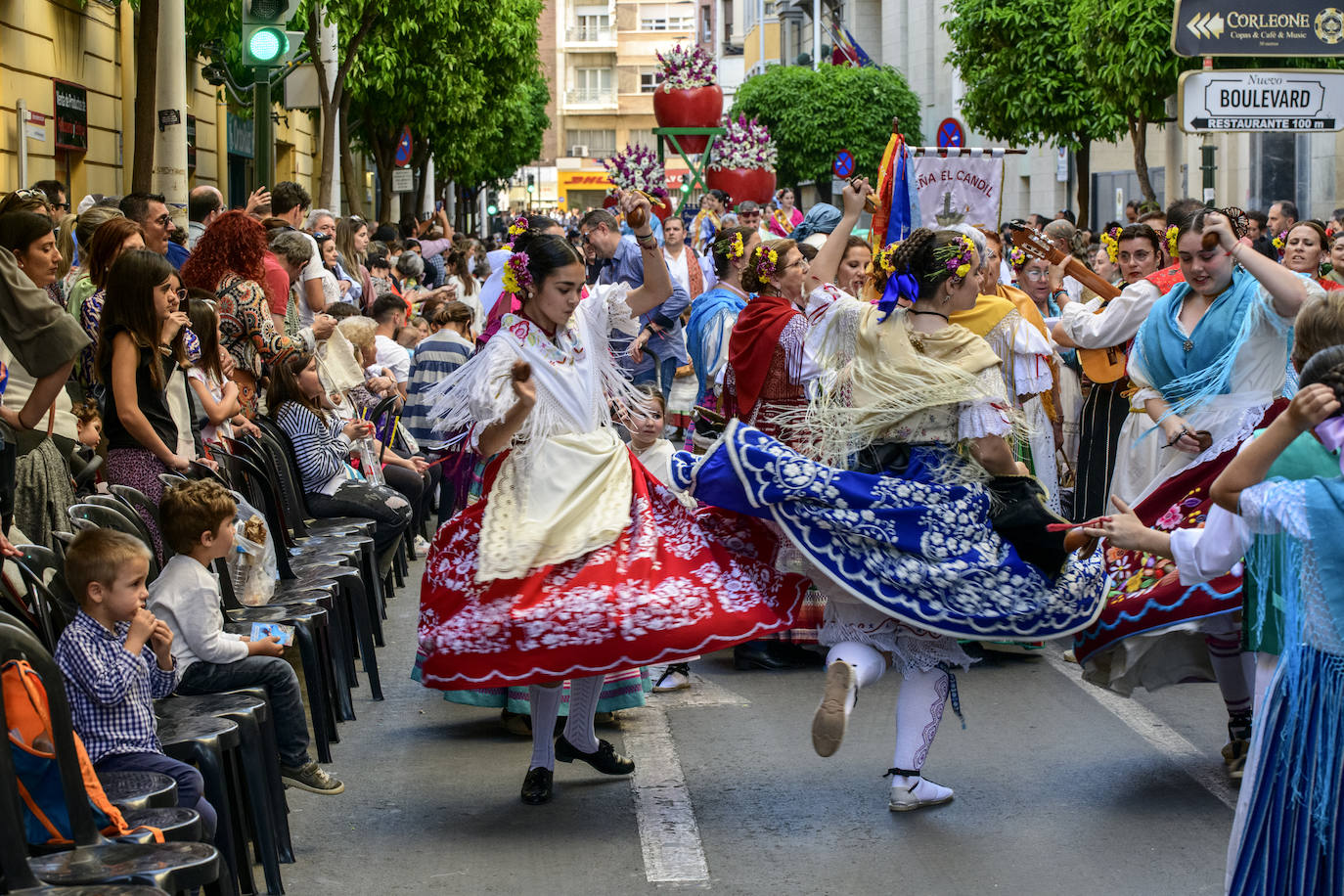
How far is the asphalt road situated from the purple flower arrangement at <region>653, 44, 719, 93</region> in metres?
18.0

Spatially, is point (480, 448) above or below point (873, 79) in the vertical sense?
below

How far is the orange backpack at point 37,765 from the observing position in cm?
398

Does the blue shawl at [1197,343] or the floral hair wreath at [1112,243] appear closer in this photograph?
the blue shawl at [1197,343]

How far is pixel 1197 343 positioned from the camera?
689 centimetres

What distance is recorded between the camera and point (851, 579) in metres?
5.57

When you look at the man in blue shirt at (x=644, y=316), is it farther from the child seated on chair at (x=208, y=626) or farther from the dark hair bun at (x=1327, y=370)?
the dark hair bun at (x=1327, y=370)

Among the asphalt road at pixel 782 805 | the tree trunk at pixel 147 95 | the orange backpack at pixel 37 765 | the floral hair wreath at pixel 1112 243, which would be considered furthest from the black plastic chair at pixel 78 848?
the tree trunk at pixel 147 95

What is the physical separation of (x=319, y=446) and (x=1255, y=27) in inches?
323

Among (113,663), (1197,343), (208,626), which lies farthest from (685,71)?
(113,663)

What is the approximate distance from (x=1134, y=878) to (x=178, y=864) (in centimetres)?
278

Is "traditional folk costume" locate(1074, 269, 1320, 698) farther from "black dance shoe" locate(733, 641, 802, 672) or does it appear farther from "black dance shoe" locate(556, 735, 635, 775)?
"black dance shoe" locate(733, 641, 802, 672)

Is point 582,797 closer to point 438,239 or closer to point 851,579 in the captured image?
point 851,579

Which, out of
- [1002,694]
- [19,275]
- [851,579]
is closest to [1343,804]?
[851,579]

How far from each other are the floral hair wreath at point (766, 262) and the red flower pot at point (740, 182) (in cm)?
1667
